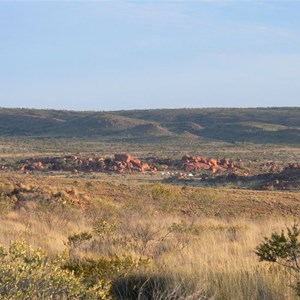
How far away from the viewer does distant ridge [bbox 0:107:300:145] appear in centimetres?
9256

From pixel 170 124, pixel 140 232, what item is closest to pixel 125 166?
pixel 140 232

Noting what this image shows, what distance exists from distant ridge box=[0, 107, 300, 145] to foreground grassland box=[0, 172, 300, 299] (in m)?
62.6

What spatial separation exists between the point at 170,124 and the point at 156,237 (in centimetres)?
9740

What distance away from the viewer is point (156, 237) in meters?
10.4

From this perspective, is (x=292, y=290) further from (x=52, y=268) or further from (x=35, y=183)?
(x=35, y=183)

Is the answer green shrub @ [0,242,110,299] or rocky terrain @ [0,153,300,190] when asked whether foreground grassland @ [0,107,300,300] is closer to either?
green shrub @ [0,242,110,299]

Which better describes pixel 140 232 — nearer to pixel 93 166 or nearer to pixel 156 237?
pixel 156 237

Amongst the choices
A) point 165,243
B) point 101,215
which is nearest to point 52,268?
point 165,243

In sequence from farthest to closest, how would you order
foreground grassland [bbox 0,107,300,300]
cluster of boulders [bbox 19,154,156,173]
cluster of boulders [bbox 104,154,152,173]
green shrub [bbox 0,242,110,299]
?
cluster of boulders [bbox 19,154,156,173] → cluster of boulders [bbox 104,154,152,173] → foreground grassland [bbox 0,107,300,300] → green shrub [bbox 0,242,110,299]

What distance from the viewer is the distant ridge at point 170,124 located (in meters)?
92.6

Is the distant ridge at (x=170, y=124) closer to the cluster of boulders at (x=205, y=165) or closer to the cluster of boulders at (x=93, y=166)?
the cluster of boulders at (x=205, y=165)

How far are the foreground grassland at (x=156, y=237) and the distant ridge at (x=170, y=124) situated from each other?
205ft

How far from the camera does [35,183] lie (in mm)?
21406

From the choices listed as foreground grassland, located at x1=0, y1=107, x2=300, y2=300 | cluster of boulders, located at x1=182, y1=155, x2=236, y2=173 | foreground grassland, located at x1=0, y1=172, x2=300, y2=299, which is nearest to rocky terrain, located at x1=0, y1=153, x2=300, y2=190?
cluster of boulders, located at x1=182, y1=155, x2=236, y2=173
